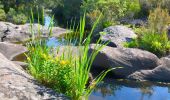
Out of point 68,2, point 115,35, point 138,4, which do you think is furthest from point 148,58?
point 68,2

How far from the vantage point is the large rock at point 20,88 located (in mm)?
4961

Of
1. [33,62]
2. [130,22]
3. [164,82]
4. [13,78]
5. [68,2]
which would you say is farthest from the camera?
[68,2]

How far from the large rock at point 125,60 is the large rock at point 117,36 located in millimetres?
3942

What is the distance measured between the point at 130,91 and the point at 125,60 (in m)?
2.18

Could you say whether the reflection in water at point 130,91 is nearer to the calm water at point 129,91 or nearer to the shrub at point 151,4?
the calm water at point 129,91

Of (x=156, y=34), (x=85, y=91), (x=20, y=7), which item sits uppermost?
(x=85, y=91)

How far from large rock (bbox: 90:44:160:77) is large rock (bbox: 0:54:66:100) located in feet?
25.6

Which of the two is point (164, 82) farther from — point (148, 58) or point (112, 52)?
point (112, 52)

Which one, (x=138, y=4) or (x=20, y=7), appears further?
(x=20, y=7)

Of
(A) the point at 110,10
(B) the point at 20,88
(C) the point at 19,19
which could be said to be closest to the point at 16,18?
(C) the point at 19,19

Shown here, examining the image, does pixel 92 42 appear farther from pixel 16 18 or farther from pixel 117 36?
pixel 16 18

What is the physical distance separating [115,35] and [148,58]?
5.97 m

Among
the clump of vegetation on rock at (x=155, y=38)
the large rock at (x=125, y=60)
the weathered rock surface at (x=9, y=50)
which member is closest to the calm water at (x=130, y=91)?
the large rock at (x=125, y=60)

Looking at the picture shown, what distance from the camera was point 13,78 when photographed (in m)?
5.35
